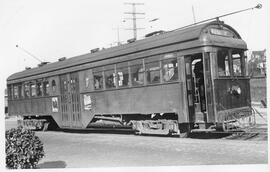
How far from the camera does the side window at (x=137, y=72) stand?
11.8 m

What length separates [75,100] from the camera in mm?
14719

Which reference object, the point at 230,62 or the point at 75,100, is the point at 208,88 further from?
the point at 75,100

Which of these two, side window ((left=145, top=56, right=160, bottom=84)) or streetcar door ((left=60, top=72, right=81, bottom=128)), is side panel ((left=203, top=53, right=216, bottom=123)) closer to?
side window ((left=145, top=56, right=160, bottom=84))

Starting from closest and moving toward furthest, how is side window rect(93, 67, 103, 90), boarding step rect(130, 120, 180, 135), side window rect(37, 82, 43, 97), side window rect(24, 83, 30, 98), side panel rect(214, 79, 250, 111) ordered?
1. side panel rect(214, 79, 250, 111)
2. boarding step rect(130, 120, 180, 135)
3. side window rect(93, 67, 103, 90)
4. side window rect(37, 82, 43, 97)
5. side window rect(24, 83, 30, 98)

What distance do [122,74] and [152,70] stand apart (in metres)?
1.40

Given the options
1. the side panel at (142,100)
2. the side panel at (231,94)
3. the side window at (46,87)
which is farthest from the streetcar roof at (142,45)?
the side panel at (231,94)

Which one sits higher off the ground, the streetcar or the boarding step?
the streetcar

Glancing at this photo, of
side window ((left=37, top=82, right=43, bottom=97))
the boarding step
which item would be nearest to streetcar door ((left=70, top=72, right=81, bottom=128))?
side window ((left=37, top=82, right=43, bottom=97))

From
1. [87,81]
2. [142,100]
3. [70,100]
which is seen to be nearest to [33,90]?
[70,100]

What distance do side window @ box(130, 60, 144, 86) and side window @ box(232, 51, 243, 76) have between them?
2.97 metres

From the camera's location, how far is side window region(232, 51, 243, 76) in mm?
11153

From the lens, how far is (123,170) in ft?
26.3

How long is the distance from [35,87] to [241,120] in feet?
34.2

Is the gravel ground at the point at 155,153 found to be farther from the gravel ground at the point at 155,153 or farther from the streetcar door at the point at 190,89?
the streetcar door at the point at 190,89
